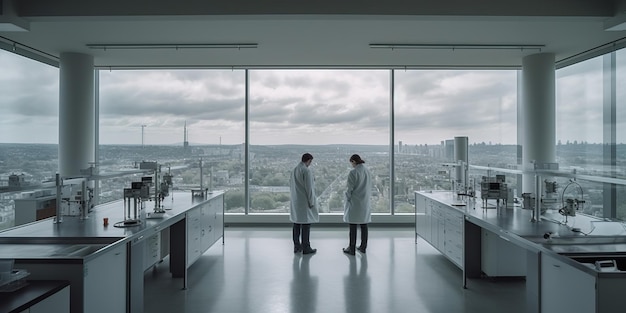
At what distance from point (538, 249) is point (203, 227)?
3.59 m

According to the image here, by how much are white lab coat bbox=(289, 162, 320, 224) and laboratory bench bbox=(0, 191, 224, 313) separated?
1402 mm

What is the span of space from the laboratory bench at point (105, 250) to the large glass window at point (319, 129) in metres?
2.80

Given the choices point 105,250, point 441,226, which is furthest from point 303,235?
point 105,250

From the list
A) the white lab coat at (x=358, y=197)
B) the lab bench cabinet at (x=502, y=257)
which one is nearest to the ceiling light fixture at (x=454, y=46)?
the white lab coat at (x=358, y=197)

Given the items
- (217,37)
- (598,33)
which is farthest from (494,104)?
(217,37)

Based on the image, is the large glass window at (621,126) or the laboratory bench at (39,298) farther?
the large glass window at (621,126)

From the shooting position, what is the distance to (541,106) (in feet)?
19.4

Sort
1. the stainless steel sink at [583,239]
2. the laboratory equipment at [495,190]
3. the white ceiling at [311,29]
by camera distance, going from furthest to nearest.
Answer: the laboratory equipment at [495,190] < the white ceiling at [311,29] < the stainless steel sink at [583,239]

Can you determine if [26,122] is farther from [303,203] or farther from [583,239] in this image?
[583,239]

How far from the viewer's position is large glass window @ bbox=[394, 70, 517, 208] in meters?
7.13

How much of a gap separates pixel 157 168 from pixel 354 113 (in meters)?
4.02

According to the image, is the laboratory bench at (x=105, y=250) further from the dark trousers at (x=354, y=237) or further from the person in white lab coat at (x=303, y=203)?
the dark trousers at (x=354, y=237)

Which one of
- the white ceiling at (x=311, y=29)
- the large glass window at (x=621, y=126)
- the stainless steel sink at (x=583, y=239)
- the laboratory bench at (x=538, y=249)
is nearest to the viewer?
the laboratory bench at (x=538, y=249)

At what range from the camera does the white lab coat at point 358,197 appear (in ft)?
17.5
